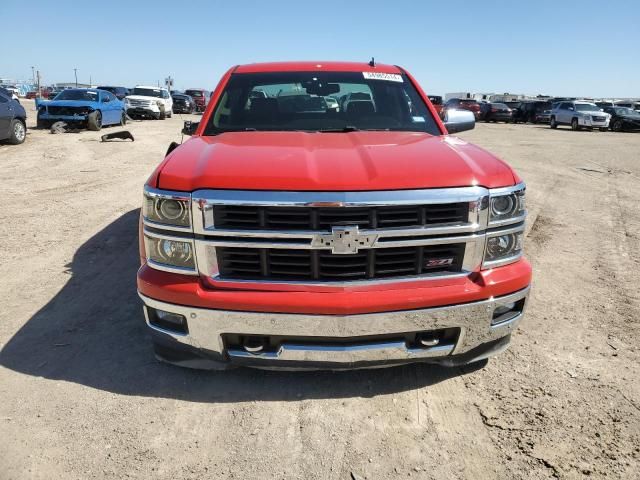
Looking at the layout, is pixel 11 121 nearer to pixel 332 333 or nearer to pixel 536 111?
pixel 332 333

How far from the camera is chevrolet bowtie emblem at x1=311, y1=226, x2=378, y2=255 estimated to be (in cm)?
234

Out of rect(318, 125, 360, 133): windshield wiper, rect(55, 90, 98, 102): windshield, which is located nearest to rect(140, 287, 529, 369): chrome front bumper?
rect(318, 125, 360, 133): windshield wiper

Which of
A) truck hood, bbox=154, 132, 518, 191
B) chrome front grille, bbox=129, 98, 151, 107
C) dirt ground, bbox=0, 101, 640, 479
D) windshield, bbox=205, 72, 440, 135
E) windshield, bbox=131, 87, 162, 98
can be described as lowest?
dirt ground, bbox=0, 101, 640, 479

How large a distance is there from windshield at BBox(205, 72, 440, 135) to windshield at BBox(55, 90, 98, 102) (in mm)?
16567

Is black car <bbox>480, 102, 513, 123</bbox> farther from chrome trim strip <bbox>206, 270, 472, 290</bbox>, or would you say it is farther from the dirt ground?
chrome trim strip <bbox>206, 270, 472, 290</bbox>

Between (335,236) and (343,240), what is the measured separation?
0.04 metres

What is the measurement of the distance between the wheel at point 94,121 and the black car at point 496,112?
27.5 metres

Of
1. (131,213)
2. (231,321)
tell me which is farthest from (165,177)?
(131,213)

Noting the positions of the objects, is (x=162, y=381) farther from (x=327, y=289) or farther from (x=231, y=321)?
(x=327, y=289)

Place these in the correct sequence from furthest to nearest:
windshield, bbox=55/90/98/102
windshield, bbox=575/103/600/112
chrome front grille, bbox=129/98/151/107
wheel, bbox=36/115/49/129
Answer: windshield, bbox=575/103/600/112 < chrome front grille, bbox=129/98/151/107 < windshield, bbox=55/90/98/102 < wheel, bbox=36/115/49/129

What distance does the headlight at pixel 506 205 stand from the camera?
2510mm

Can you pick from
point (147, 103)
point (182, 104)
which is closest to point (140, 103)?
point (147, 103)

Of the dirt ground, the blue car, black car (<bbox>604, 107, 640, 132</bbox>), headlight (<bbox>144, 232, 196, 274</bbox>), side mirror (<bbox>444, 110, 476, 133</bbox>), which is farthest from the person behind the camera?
black car (<bbox>604, 107, 640, 132</bbox>)

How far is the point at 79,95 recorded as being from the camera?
18328mm
